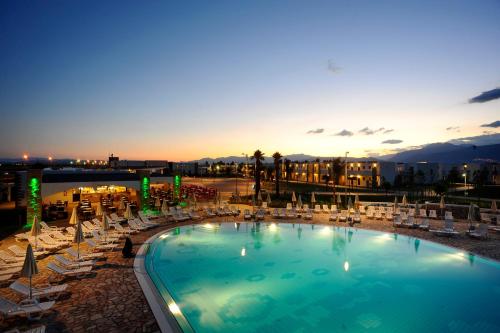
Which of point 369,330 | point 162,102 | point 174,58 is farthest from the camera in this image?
point 162,102

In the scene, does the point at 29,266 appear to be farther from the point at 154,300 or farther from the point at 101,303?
the point at 154,300

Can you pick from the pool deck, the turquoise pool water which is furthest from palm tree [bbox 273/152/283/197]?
the pool deck

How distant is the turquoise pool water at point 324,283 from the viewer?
9040mm

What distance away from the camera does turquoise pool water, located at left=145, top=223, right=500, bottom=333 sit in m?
9.04

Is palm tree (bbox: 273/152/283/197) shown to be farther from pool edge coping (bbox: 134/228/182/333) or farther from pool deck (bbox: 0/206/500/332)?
pool edge coping (bbox: 134/228/182/333)

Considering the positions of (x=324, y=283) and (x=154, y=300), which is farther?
(x=324, y=283)

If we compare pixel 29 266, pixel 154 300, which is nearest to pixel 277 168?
pixel 154 300

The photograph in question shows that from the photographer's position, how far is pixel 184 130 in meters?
53.2

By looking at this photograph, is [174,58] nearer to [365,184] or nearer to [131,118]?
[131,118]

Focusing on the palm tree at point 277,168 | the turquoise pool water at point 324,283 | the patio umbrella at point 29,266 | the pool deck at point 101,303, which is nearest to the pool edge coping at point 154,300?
the pool deck at point 101,303

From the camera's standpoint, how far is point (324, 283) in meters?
12.1

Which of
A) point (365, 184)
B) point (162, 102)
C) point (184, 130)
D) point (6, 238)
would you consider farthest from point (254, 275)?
point (365, 184)

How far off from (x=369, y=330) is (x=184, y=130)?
161 feet

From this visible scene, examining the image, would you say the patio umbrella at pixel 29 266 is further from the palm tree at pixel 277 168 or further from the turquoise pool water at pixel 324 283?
the palm tree at pixel 277 168
